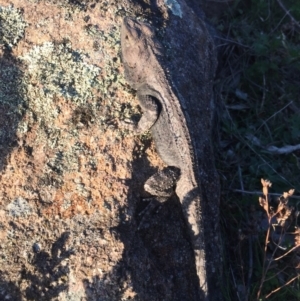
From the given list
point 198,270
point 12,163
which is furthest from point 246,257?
point 12,163

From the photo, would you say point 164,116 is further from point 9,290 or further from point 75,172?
point 9,290

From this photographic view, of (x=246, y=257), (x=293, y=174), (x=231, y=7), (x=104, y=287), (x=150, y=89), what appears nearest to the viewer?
(x=104, y=287)

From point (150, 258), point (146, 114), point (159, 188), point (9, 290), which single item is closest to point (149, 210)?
point (159, 188)

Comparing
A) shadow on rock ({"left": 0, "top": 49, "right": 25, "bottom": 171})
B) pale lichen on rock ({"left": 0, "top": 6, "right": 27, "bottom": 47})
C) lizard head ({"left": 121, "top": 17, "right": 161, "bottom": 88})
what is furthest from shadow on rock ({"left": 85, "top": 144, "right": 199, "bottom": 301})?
pale lichen on rock ({"left": 0, "top": 6, "right": 27, "bottom": 47})

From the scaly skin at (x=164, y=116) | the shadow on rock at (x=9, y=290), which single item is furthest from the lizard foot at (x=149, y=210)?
the shadow on rock at (x=9, y=290)

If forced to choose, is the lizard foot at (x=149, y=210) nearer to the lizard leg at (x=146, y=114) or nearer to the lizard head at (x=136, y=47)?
the lizard leg at (x=146, y=114)

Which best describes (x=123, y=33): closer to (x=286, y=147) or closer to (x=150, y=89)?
(x=150, y=89)
